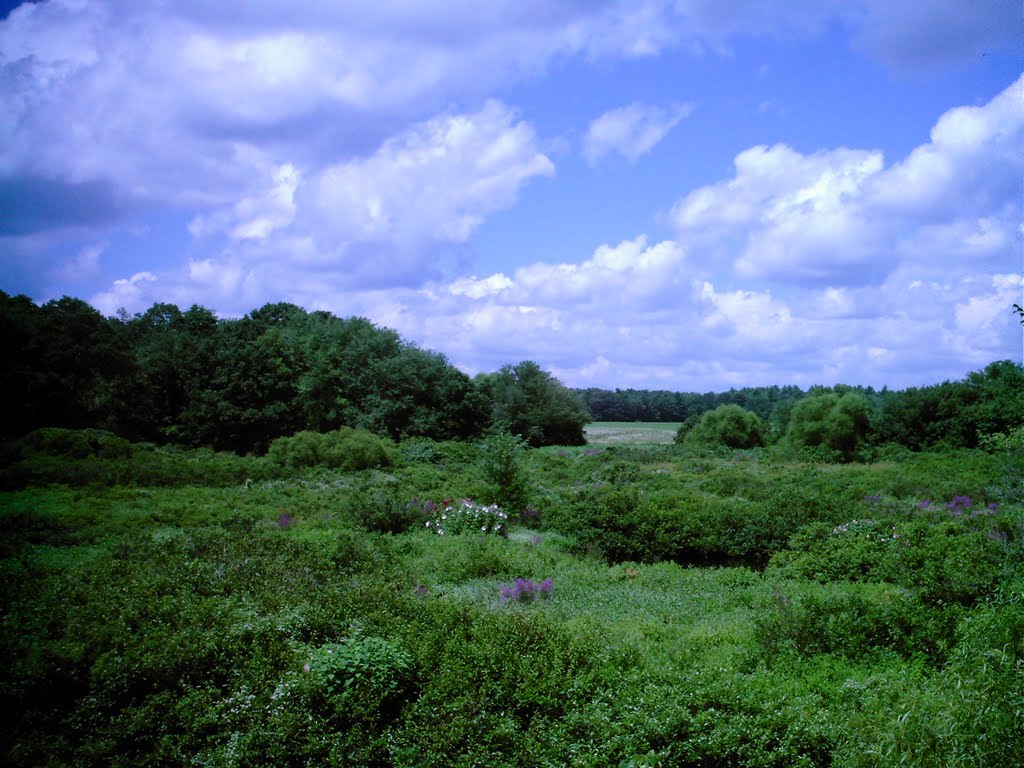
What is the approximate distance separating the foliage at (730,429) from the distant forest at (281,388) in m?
2.43

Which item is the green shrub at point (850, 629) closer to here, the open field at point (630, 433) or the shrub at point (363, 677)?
the shrub at point (363, 677)

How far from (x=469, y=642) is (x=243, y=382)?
20922 millimetres

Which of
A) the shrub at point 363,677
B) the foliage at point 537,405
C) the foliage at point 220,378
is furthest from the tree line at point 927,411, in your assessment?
the shrub at point 363,677

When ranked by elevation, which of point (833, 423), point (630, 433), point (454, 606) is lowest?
point (454, 606)

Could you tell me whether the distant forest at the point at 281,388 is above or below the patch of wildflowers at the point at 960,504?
above

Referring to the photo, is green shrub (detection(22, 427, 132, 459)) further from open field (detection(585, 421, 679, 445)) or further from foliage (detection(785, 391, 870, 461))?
open field (detection(585, 421, 679, 445))

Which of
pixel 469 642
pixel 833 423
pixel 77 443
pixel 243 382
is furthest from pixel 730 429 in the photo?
pixel 469 642

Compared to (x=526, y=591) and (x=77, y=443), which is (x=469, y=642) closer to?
(x=526, y=591)

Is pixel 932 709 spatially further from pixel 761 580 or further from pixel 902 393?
pixel 902 393

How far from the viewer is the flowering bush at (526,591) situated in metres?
9.95

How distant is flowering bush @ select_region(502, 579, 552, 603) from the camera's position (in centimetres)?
995

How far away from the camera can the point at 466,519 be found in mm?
15133

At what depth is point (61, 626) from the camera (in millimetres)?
7258

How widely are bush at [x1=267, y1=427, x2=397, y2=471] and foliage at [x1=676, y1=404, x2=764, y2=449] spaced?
2577 centimetres
